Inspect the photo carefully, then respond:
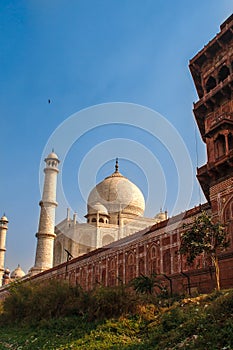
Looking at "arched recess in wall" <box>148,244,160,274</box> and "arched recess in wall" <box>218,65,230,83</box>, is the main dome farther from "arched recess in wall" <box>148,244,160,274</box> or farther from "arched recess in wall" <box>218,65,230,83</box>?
"arched recess in wall" <box>218,65,230,83</box>

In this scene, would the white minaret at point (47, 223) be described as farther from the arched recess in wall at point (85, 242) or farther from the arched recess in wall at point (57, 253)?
the arched recess in wall at point (57, 253)

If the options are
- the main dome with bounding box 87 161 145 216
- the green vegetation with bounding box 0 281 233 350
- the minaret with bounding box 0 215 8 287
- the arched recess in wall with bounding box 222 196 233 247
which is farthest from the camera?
the minaret with bounding box 0 215 8 287

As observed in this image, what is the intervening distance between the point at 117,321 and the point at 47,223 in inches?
1110

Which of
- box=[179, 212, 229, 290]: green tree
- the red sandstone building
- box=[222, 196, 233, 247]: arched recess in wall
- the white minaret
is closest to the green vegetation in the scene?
box=[179, 212, 229, 290]: green tree

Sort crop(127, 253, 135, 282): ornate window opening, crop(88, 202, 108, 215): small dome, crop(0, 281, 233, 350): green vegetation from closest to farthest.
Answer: crop(0, 281, 233, 350): green vegetation, crop(127, 253, 135, 282): ornate window opening, crop(88, 202, 108, 215): small dome

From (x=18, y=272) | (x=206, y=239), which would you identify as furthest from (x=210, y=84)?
(x=18, y=272)

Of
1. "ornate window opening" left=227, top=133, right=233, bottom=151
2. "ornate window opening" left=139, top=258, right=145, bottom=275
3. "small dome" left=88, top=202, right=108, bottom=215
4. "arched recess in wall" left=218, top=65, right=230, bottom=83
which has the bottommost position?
"ornate window opening" left=139, top=258, right=145, bottom=275

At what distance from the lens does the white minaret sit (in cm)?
3822

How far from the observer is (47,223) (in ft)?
128

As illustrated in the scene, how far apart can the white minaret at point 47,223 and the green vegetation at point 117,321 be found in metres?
20.5

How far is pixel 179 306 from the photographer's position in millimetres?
11695

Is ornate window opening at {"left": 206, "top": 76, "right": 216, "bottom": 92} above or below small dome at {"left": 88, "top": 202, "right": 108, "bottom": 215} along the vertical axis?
below

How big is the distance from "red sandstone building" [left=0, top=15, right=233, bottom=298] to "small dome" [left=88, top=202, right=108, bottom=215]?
2073 centimetres

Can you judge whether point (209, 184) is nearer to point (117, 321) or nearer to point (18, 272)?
point (117, 321)
